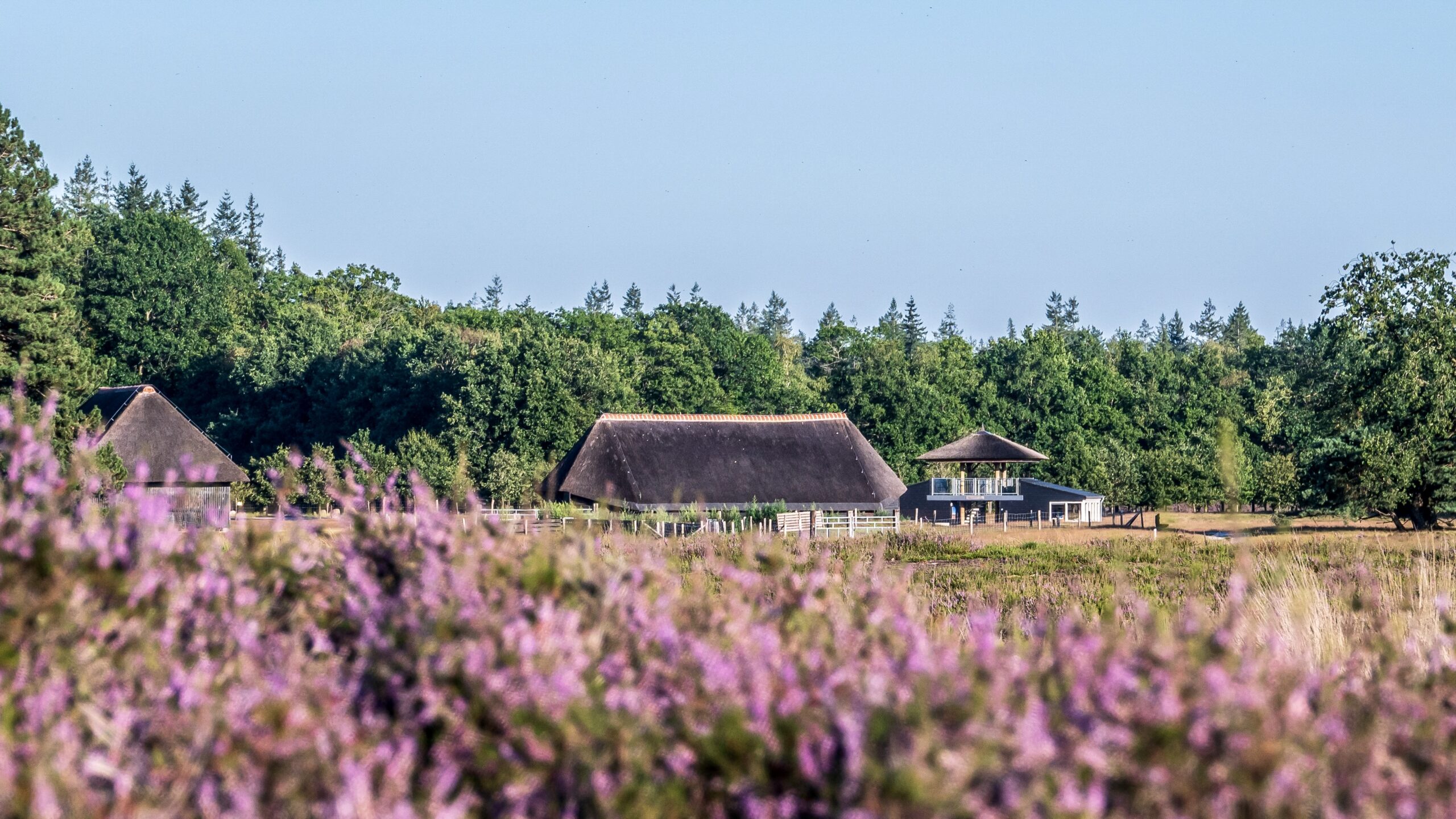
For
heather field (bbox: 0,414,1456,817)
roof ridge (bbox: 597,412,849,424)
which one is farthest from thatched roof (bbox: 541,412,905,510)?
heather field (bbox: 0,414,1456,817)

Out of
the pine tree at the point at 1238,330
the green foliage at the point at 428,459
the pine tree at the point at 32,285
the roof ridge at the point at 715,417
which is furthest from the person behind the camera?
the pine tree at the point at 1238,330

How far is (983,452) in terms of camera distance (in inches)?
2322

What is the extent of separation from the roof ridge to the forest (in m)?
4.92

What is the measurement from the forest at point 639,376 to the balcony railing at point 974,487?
21.0 feet

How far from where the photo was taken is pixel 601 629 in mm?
3418

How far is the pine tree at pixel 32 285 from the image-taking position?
3100 centimetres

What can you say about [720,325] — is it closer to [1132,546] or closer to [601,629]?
[1132,546]

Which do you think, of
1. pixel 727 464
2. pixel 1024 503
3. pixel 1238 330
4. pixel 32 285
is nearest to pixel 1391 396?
pixel 727 464

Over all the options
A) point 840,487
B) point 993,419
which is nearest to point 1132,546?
point 840,487

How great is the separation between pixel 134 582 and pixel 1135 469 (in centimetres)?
6570

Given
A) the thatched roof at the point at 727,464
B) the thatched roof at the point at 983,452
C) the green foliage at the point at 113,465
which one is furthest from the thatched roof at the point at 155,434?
the thatched roof at the point at 983,452

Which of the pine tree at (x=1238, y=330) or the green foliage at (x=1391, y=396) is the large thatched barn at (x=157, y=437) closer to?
the green foliage at (x=1391, y=396)

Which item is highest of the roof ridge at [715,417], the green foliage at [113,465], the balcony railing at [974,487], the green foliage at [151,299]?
the green foliage at [151,299]

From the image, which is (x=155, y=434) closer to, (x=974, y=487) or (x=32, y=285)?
(x=32, y=285)
